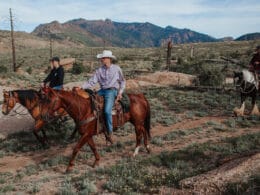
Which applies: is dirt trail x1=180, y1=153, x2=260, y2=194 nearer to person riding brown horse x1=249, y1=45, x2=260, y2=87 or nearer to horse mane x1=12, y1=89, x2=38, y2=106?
horse mane x1=12, y1=89, x2=38, y2=106

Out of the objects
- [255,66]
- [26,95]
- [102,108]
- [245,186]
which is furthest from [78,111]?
[255,66]

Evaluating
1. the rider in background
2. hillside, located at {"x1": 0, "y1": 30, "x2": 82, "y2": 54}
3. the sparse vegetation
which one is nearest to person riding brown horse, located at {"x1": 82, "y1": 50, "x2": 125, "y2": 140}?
the sparse vegetation

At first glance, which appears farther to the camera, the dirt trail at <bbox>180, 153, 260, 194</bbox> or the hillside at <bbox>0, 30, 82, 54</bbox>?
the hillside at <bbox>0, 30, 82, 54</bbox>

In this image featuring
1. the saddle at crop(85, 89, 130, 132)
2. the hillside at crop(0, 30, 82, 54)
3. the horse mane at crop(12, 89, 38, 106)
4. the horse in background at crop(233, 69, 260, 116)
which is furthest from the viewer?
the hillside at crop(0, 30, 82, 54)

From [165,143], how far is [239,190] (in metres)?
5.70

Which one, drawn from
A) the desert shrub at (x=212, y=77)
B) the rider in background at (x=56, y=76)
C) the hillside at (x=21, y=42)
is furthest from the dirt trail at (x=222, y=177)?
the hillside at (x=21, y=42)

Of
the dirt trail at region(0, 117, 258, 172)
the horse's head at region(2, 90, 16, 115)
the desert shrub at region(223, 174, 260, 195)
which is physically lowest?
the dirt trail at region(0, 117, 258, 172)

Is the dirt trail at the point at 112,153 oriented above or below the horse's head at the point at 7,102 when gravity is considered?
below

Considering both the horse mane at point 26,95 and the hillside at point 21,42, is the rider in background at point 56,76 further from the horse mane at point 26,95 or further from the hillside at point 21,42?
the hillside at point 21,42

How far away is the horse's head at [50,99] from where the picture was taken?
8.89 metres

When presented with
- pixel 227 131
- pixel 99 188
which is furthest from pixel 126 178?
pixel 227 131

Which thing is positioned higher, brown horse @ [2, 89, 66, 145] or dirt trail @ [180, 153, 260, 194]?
brown horse @ [2, 89, 66, 145]

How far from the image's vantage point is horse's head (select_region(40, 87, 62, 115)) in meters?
8.89

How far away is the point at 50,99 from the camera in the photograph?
8.90 meters
